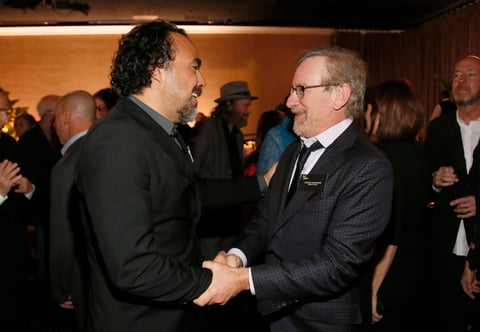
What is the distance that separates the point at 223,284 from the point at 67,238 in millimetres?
1179

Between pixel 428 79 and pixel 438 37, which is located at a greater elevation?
pixel 438 37

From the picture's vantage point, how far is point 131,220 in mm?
1358

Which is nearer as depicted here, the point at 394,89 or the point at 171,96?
the point at 171,96

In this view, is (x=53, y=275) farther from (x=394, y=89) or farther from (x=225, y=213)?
(x=394, y=89)

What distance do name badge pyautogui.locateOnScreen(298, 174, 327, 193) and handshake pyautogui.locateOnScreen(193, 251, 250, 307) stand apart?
39 cm

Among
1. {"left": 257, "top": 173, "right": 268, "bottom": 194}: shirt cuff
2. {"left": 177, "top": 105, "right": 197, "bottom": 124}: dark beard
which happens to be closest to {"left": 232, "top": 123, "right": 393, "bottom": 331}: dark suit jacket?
{"left": 177, "top": 105, "right": 197, "bottom": 124}: dark beard

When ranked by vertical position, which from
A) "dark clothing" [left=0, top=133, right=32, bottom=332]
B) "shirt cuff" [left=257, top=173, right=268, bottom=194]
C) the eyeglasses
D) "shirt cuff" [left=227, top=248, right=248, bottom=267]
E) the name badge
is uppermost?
the eyeglasses

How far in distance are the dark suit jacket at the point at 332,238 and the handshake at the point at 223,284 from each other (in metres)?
0.06

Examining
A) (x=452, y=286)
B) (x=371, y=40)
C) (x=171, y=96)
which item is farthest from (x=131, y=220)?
(x=371, y=40)

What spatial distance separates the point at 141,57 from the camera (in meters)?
1.66

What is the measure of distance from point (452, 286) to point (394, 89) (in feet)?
4.37

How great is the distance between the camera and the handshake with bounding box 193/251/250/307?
5.07 feet

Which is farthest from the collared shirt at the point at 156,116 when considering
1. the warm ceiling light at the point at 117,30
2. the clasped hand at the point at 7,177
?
the warm ceiling light at the point at 117,30

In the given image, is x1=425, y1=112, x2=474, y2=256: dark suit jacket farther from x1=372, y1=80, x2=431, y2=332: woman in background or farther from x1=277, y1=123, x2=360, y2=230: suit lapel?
x1=277, y1=123, x2=360, y2=230: suit lapel
